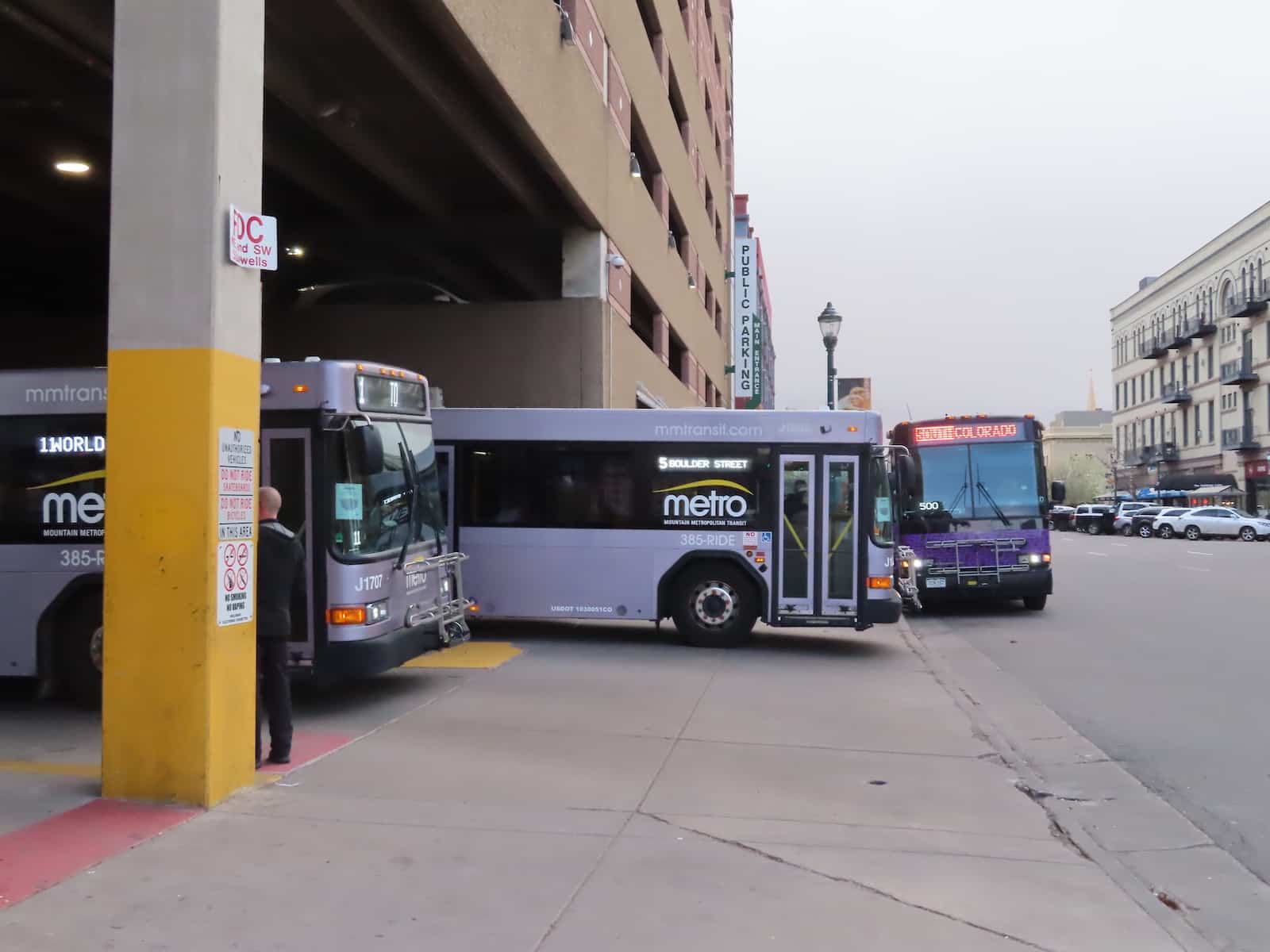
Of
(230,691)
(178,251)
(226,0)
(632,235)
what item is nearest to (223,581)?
(230,691)

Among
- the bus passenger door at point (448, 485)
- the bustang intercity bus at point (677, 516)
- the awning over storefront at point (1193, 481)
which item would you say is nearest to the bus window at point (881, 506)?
the bustang intercity bus at point (677, 516)

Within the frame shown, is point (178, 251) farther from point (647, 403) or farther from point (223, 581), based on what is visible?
point (647, 403)

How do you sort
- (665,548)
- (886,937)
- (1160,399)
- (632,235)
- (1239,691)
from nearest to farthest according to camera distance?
(886,937) < (1239,691) < (665,548) < (632,235) < (1160,399)

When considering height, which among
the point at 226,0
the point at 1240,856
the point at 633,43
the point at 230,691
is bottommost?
the point at 1240,856

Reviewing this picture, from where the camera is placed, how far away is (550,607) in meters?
13.1

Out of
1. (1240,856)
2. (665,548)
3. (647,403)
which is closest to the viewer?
(1240,856)

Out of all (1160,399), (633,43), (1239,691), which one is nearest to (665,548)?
(1239,691)

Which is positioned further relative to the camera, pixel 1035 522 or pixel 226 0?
pixel 1035 522

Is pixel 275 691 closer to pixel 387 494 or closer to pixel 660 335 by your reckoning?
pixel 387 494

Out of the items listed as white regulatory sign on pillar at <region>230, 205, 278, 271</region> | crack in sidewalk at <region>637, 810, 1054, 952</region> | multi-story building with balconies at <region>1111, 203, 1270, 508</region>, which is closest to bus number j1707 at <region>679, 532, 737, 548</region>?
crack in sidewalk at <region>637, 810, 1054, 952</region>

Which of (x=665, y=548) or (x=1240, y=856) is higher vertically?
(x=665, y=548)

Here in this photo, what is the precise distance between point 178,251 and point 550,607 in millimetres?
7683

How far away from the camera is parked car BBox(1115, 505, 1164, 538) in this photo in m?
55.4

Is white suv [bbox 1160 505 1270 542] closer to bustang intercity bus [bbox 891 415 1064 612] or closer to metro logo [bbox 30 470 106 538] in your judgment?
bustang intercity bus [bbox 891 415 1064 612]
